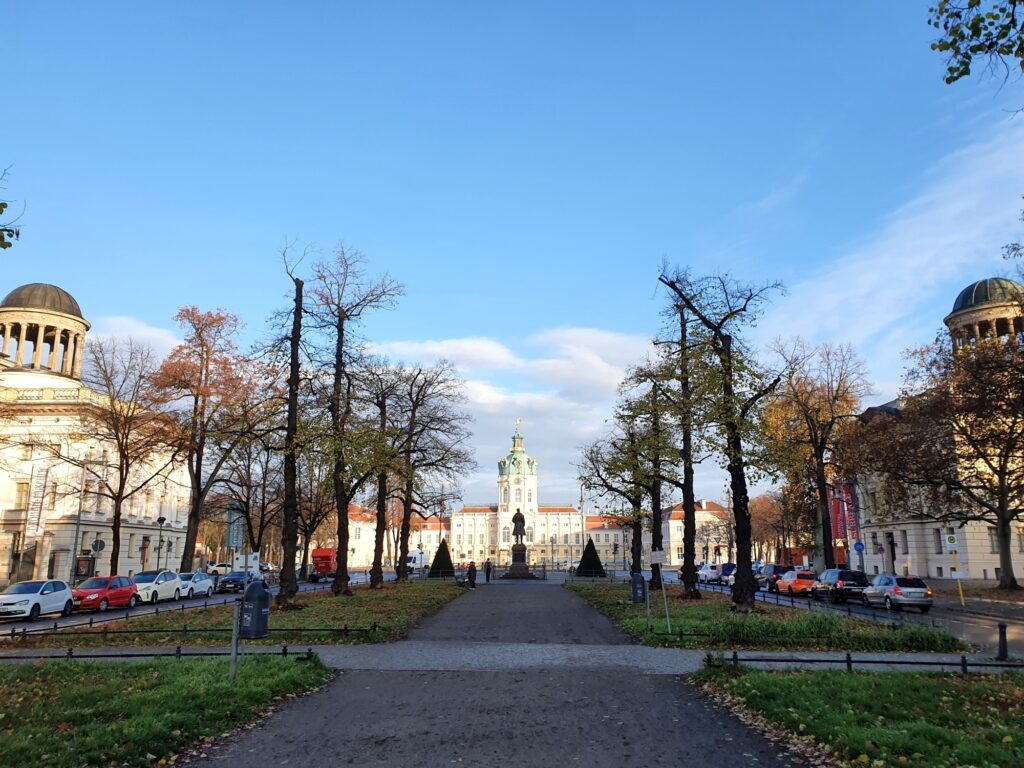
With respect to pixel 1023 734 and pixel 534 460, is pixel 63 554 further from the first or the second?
pixel 534 460

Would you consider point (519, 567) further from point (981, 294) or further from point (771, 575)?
point (981, 294)

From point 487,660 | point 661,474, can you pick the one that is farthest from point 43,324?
point 487,660

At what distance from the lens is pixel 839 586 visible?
122ft

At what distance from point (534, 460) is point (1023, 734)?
539ft

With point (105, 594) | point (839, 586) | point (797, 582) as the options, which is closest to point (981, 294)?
point (797, 582)

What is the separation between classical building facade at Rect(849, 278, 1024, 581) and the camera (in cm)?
5262

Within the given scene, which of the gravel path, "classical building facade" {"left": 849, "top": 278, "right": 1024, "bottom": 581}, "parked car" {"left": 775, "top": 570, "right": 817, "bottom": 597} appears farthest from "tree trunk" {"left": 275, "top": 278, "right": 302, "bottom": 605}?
"classical building facade" {"left": 849, "top": 278, "right": 1024, "bottom": 581}

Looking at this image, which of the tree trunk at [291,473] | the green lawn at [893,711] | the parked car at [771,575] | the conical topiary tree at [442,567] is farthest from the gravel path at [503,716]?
the conical topiary tree at [442,567]

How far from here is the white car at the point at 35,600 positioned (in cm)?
3041

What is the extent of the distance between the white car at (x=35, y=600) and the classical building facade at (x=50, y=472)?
557 inches

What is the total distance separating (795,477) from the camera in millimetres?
42469

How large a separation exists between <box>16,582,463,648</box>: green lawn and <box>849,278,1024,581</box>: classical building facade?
35.8 meters

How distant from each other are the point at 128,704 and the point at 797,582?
38600mm

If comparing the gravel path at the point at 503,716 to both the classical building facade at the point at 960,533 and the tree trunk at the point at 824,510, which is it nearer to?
the tree trunk at the point at 824,510
